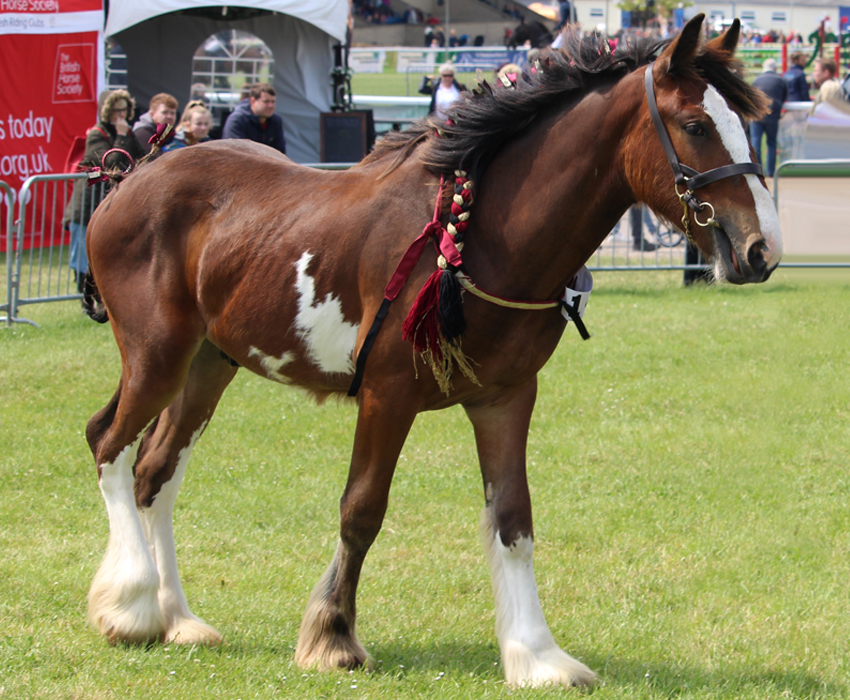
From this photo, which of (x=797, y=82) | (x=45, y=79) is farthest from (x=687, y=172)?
(x=797, y=82)

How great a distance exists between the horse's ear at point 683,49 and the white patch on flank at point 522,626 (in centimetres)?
177

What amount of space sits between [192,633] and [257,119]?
837 centimetres

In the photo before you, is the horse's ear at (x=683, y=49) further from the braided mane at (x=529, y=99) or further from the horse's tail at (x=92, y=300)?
the horse's tail at (x=92, y=300)

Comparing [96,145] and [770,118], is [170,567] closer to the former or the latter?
[96,145]

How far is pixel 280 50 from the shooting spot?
54.4 feet

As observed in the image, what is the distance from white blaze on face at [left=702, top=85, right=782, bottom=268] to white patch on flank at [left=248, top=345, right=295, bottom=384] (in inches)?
70.4

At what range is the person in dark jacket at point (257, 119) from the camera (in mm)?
11070

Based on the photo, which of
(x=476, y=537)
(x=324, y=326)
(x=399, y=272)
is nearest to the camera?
(x=399, y=272)

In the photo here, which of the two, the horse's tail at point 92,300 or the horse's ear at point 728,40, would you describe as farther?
the horse's tail at point 92,300

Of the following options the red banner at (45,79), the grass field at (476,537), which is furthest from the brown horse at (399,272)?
the red banner at (45,79)

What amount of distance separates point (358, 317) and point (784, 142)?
628 inches

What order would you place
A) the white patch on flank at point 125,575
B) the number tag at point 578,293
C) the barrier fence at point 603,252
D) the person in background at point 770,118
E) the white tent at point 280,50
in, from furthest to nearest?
the person in background at point 770,118 → the white tent at point 280,50 → the barrier fence at point 603,252 → the white patch on flank at point 125,575 → the number tag at point 578,293

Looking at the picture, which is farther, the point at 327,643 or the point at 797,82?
the point at 797,82

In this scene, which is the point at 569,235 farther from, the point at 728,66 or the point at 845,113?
the point at 845,113
